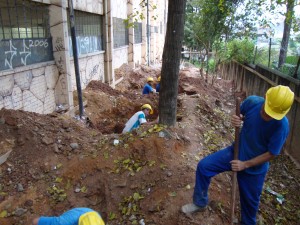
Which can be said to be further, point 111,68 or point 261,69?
point 111,68

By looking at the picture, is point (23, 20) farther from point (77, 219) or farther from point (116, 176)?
point (77, 219)

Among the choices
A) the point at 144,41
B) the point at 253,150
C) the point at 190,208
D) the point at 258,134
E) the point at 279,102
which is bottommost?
the point at 190,208

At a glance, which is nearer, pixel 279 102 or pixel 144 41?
pixel 279 102

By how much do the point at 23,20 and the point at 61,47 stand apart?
115 centimetres

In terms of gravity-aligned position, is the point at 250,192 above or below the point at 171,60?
below

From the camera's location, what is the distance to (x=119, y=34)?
14.1 m

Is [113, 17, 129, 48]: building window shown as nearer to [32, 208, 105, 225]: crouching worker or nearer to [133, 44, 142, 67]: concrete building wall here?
[133, 44, 142, 67]: concrete building wall

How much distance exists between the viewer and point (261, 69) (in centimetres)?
1017

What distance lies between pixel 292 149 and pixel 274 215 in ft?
8.62

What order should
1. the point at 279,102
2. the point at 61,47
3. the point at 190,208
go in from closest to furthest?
the point at 279,102, the point at 190,208, the point at 61,47

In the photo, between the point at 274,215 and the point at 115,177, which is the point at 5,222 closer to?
the point at 115,177

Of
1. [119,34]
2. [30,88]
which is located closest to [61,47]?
[30,88]

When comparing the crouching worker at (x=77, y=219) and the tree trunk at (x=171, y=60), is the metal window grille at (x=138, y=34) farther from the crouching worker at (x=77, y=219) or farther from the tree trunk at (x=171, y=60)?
the crouching worker at (x=77, y=219)

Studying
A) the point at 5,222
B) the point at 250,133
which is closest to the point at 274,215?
the point at 250,133
